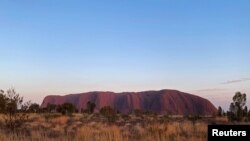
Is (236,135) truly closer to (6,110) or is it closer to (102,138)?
(102,138)

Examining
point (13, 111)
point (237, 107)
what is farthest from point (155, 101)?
point (13, 111)

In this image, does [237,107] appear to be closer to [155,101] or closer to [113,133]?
[113,133]

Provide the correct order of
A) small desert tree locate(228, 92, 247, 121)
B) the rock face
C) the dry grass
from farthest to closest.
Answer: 1. the rock face
2. small desert tree locate(228, 92, 247, 121)
3. the dry grass

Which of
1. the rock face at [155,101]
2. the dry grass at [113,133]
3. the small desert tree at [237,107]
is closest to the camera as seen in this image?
the dry grass at [113,133]

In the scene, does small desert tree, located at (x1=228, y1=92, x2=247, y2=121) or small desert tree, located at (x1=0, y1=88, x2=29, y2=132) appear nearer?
small desert tree, located at (x1=0, y1=88, x2=29, y2=132)

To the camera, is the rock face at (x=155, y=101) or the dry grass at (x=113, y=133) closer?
the dry grass at (x=113, y=133)

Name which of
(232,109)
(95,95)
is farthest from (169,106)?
(232,109)

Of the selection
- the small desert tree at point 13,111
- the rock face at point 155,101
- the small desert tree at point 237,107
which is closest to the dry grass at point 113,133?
the small desert tree at point 13,111

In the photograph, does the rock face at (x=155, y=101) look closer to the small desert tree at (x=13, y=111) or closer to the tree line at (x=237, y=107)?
the tree line at (x=237, y=107)

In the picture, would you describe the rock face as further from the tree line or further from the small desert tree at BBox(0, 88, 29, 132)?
the small desert tree at BBox(0, 88, 29, 132)

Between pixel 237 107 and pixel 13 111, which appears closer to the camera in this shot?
pixel 13 111

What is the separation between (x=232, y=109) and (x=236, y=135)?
1263 inches

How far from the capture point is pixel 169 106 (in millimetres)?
150875

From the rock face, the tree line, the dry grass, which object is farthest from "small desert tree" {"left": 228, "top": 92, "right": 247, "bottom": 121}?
the rock face
